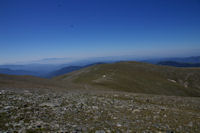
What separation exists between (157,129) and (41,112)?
8.00m

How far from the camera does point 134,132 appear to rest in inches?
283

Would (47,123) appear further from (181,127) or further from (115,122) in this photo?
(181,127)

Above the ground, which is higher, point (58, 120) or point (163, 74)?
point (58, 120)

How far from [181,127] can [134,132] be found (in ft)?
11.7

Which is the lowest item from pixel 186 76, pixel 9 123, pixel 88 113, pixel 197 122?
pixel 186 76

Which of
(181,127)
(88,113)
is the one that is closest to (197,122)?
(181,127)

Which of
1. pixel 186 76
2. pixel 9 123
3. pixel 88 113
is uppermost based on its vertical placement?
pixel 9 123

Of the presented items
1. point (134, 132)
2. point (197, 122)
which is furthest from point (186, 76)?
point (134, 132)

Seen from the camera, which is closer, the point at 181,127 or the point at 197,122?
the point at 181,127

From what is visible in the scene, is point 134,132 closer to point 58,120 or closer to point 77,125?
point 77,125

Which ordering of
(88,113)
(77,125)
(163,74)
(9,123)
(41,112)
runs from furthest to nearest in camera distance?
(163,74), (88,113), (41,112), (77,125), (9,123)

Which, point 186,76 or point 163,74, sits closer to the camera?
point 186,76

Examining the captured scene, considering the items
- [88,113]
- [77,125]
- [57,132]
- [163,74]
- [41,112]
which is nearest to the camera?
[57,132]

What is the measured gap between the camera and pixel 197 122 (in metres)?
9.52
